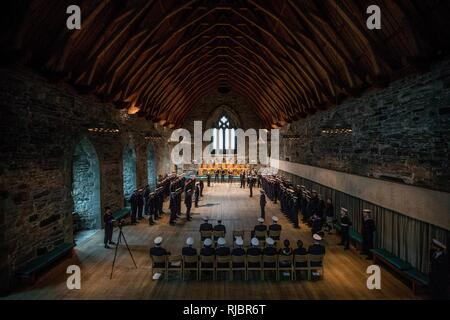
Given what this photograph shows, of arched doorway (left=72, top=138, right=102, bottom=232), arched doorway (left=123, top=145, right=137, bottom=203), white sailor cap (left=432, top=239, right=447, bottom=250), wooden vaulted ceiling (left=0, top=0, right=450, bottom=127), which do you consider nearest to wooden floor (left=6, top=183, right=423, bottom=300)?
white sailor cap (left=432, top=239, right=447, bottom=250)

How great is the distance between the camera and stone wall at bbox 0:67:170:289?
275 inches

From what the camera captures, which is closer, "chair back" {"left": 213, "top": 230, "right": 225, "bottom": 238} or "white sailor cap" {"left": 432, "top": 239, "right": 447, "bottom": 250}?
"white sailor cap" {"left": 432, "top": 239, "right": 447, "bottom": 250}

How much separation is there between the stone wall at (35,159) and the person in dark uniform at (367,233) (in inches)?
A: 328

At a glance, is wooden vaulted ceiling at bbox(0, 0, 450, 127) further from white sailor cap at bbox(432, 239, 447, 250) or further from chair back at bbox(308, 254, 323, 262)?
chair back at bbox(308, 254, 323, 262)

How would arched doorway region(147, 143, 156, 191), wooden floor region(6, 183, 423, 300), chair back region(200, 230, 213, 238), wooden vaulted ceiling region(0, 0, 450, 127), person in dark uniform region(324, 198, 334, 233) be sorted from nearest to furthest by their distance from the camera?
wooden floor region(6, 183, 423, 300) < wooden vaulted ceiling region(0, 0, 450, 127) < chair back region(200, 230, 213, 238) < person in dark uniform region(324, 198, 334, 233) < arched doorway region(147, 143, 156, 191)

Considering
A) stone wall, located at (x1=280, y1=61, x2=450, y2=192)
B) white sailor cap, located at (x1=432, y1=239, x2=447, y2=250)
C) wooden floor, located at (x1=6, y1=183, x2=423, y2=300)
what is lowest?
wooden floor, located at (x1=6, y1=183, x2=423, y2=300)

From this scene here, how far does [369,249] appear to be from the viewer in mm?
9328

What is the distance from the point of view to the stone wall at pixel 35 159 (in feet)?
22.9

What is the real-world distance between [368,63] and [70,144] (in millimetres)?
9496

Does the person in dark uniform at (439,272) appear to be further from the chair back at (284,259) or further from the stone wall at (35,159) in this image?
the stone wall at (35,159)

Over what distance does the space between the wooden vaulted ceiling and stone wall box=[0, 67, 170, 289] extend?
1.99 feet

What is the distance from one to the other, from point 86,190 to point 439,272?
37.9 ft

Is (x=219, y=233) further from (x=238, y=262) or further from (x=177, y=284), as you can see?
(x=177, y=284)

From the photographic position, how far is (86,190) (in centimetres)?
1246
